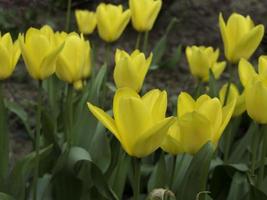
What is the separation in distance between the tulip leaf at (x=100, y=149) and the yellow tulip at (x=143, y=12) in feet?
2.02

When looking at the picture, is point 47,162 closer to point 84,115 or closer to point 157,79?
point 84,115

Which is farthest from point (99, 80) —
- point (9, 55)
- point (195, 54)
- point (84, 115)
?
point (9, 55)

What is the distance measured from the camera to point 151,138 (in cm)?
128

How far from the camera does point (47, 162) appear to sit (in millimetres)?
2236

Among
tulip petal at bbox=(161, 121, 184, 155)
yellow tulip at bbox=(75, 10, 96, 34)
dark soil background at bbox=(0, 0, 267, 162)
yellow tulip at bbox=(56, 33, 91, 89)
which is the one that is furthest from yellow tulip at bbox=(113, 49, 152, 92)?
dark soil background at bbox=(0, 0, 267, 162)

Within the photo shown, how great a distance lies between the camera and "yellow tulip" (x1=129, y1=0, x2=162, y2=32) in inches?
99.9

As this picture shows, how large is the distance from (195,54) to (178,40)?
74.2 inches

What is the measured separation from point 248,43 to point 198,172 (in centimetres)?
58

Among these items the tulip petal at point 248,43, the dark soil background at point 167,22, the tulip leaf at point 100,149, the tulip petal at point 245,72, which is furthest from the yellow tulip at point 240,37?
the dark soil background at point 167,22

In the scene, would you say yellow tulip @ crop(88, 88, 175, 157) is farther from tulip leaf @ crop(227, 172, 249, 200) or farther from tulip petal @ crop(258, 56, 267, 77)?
tulip leaf @ crop(227, 172, 249, 200)

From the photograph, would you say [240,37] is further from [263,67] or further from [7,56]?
[7,56]

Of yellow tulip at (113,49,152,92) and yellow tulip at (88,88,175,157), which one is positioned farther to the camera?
yellow tulip at (113,49,152,92)

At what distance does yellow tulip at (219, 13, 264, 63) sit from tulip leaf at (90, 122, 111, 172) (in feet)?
1.62

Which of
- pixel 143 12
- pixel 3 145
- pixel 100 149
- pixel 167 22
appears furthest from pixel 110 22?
pixel 167 22
